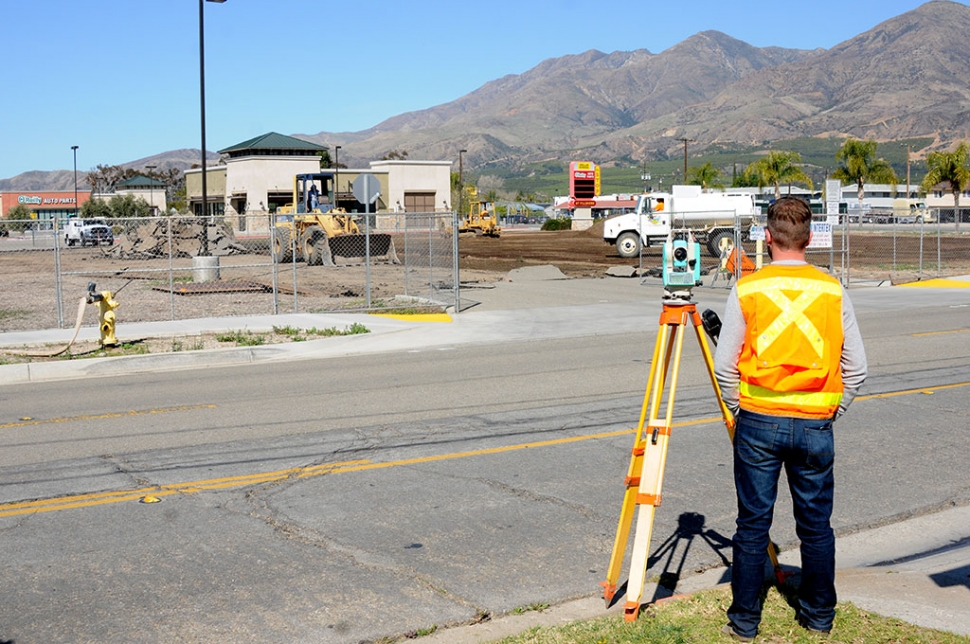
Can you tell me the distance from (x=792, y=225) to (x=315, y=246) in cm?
3107

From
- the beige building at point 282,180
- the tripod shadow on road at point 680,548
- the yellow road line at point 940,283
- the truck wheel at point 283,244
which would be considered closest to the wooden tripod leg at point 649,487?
the tripod shadow on road at point 680,548

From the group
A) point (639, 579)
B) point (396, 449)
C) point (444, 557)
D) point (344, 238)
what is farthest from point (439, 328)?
point (344, 238)

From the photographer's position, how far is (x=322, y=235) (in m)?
34.2

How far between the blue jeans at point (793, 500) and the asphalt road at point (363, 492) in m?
1.13

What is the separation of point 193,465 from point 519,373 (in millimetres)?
5590

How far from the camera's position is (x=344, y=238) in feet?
115

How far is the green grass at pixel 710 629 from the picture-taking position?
447cm

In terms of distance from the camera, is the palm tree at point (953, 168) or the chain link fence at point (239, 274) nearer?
the chain link fence at point (239, 274)

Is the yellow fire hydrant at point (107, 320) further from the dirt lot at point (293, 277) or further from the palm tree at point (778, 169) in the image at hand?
the palm tree at point (778, 169)

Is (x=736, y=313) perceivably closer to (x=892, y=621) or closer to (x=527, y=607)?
(x=892, y=621)

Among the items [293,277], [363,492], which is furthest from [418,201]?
[363,492]

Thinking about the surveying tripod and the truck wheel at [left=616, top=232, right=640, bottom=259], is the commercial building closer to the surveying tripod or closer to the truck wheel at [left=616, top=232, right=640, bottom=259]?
the truck wheel at [left=616, top=232, right=640, bottom=259]

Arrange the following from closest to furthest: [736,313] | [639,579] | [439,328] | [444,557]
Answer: [736,313]
[639,579]
[444,557]
[439,328]

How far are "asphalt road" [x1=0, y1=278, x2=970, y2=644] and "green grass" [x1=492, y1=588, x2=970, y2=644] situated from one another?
0.59 metres
